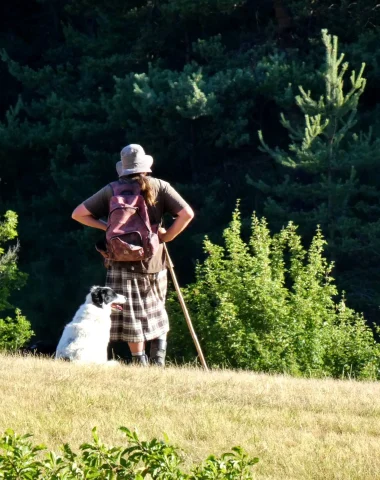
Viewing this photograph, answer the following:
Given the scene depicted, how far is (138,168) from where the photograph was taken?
7.74m

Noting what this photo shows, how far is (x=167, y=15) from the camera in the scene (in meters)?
22.6

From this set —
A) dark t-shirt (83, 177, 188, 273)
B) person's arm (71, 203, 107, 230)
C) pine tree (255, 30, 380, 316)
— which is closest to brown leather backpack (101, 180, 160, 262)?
dark t-shirt (83, 177, 188, 273)

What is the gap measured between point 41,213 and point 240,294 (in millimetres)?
12309

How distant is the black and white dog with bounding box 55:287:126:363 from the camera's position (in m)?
7.95

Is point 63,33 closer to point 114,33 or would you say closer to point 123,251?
point 114,33

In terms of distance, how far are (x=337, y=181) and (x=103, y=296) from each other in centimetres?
1274

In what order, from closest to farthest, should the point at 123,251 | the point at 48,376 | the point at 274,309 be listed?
the point at 48,376 → the point at 123,251 → the point at 274,309

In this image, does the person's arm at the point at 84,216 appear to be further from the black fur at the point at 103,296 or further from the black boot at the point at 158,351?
the black boot at the point at 158,351

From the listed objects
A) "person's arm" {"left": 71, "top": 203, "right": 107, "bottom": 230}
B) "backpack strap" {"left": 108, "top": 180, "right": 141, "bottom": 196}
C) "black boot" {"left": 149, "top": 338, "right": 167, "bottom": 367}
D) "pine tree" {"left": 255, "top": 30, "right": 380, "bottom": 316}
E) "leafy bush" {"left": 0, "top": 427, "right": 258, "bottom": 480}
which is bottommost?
"leafy bush" {"left": 0, "top": 427, "right": 258, "bottom": 480}

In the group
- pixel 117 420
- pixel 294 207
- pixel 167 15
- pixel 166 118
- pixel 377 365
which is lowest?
pixel 117 420

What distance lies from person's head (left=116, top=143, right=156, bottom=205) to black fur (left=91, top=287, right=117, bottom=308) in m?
0.76

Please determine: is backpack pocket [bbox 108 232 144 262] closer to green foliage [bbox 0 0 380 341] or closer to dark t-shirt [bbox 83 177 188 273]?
dark t-shirt [bbox 83 177 188 273]

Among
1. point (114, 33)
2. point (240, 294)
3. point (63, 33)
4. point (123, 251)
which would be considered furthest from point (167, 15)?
point (123, 251)

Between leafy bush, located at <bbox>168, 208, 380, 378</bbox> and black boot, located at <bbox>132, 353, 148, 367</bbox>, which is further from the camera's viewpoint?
leafy bush, located at <bbox>168, 208, 380, 378</bbox>
